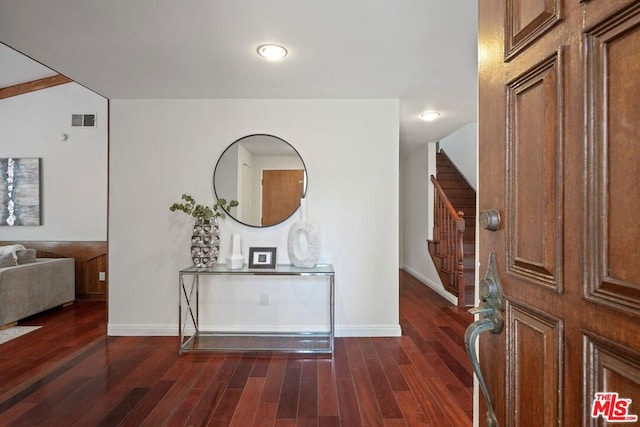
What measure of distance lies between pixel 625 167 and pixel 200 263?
2831 mm

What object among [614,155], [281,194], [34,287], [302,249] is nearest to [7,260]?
[34,287]

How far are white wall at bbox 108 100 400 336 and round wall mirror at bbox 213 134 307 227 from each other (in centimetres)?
8

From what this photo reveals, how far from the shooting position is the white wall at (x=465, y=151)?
5227 millimetres

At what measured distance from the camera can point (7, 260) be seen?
11.8 ft

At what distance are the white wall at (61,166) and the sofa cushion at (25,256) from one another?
0.60m

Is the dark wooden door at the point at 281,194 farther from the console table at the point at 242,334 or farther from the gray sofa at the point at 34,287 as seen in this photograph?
the gray sofa at the point at 34,287

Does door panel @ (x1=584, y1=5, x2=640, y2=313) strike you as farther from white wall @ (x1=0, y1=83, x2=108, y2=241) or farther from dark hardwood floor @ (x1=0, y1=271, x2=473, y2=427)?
white wall @ (x1=0, y1=83, x2=108, y2=241)

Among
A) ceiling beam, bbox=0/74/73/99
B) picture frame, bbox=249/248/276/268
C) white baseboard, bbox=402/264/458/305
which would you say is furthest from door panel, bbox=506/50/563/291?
ceiling beam, bbox=0/74/73/99

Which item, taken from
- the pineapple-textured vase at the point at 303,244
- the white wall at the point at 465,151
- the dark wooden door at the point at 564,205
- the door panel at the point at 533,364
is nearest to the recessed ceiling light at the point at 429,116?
the white wall at the point at 465,151

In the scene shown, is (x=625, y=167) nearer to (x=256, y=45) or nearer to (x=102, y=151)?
(x=256, y=45)

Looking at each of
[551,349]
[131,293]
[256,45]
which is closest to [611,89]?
[551,349]

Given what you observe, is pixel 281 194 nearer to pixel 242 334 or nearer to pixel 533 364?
pixel 242 334

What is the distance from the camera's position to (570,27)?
0.49 meters

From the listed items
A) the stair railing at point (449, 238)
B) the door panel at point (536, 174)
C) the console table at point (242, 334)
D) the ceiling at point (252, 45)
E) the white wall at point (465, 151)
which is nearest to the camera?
the door panel at point (536, 174)
